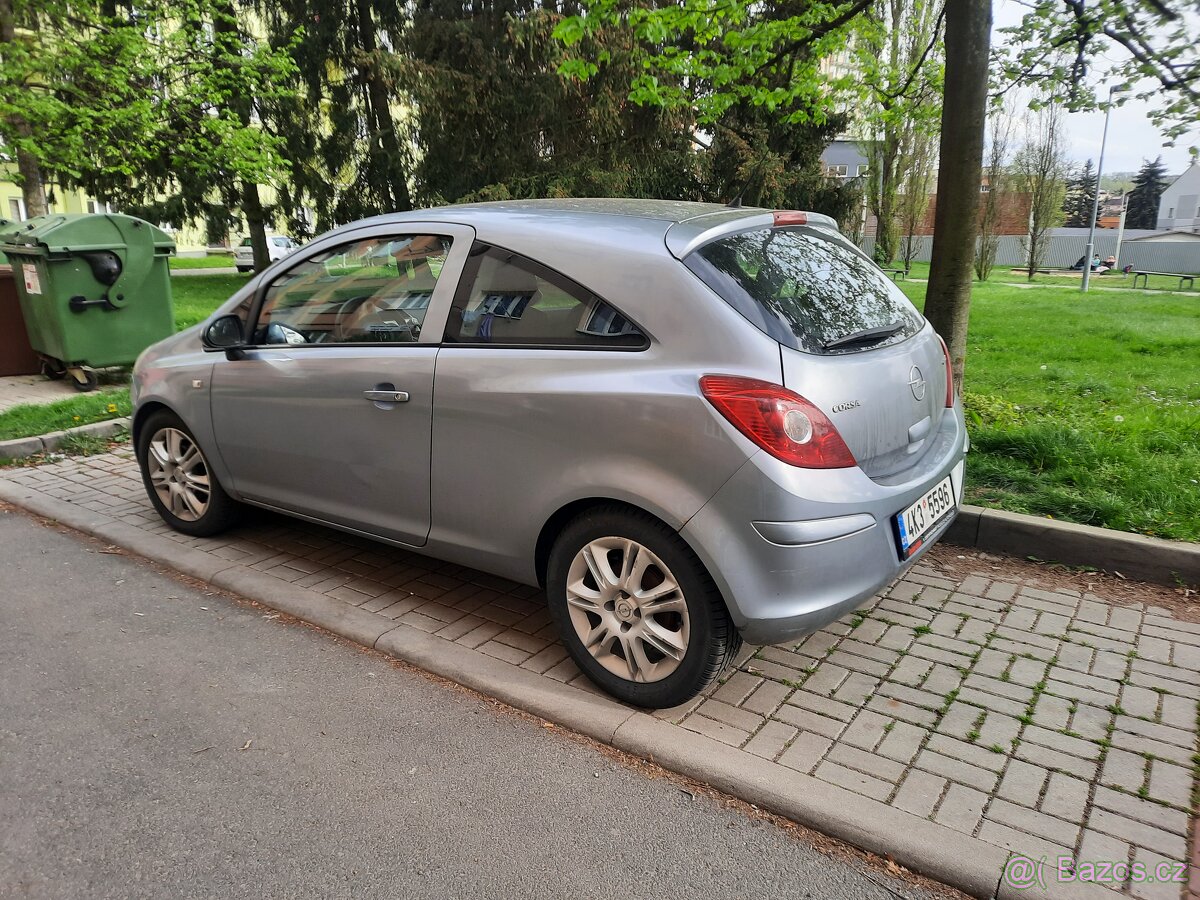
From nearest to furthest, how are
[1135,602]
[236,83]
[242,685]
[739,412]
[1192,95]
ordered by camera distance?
1. [739,412]
2. [242,685]
3. [1135,602]
4. [1192,95]
5. [236,83]

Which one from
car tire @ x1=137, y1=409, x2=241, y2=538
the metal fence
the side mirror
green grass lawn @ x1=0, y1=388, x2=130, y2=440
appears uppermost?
the side mirror

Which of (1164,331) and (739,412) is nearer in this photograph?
(739,412)

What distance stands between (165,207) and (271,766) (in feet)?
66.3

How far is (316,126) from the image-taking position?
60.8 feet

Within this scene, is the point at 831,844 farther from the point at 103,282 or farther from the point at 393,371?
the point at 103,282

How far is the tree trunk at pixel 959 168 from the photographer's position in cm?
561

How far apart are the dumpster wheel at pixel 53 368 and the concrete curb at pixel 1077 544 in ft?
28.6

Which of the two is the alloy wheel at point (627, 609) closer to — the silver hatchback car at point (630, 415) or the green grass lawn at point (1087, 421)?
the silver hatchback car at point (630, 415)

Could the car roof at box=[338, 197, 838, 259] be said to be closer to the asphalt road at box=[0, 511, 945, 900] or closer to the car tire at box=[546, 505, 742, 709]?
the car tire at box=[546, 505, 742, 709]

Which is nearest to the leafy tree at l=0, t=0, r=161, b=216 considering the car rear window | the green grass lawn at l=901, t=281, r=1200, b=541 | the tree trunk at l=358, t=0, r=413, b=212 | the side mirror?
the tree trunk at l=358, t=0, r=413, b=212

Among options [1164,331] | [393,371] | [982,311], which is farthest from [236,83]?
[1164,331]

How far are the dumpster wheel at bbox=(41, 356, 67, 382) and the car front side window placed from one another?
239 inches

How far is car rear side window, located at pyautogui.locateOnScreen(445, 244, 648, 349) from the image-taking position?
3.08 meters

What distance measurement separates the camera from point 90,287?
8227 millimetres
